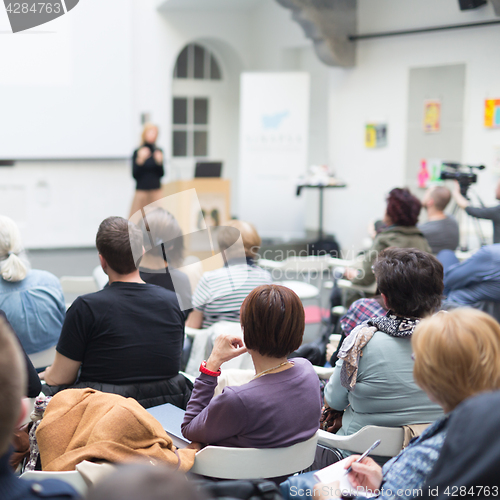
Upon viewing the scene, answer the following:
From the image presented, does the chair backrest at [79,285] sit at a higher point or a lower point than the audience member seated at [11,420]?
lower

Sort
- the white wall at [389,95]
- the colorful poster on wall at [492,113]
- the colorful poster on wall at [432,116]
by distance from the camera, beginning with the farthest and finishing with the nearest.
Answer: the colorful poster on wall at [432,116] → the white wall at [389,95] → the colorful poster on wall at [492,113]

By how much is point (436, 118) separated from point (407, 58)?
2.83 ft

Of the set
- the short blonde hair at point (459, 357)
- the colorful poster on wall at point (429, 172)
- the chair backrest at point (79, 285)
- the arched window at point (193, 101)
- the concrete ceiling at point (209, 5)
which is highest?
the concrete ceiling at point (209, 5)

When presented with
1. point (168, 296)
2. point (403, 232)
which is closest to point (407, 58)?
point (403, 232)

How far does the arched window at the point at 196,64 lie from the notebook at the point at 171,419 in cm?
785

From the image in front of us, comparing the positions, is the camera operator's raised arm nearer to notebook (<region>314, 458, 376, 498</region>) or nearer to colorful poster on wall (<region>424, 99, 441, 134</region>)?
colorful poster on wall (<region>424, 99, 441, 134</region>)

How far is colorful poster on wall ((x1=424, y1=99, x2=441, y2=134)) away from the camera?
6824mm

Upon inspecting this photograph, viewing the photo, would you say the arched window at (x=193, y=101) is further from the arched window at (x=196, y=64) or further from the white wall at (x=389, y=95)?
the white wall at (x=389, y=95)

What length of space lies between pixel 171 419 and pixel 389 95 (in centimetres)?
620

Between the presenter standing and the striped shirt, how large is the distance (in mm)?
4660

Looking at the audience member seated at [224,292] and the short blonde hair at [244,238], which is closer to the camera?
the audience member seated at [224,292]

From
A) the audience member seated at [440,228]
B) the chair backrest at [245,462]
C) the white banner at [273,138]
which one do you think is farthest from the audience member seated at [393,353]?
the white banner at [273,138]

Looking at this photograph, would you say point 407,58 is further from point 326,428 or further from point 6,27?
point 326,428

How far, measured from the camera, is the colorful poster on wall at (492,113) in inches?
243
